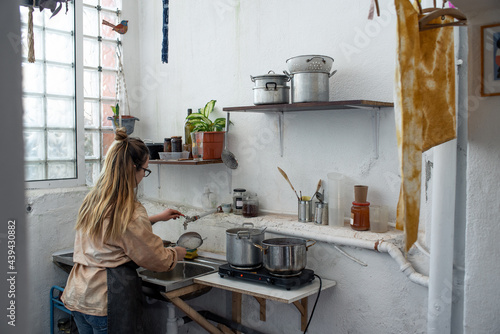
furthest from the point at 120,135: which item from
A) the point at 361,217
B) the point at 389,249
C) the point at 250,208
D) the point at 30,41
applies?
the point at 389,249

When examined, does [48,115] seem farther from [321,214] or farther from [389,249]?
[389,249]

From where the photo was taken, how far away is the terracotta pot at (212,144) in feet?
9.59

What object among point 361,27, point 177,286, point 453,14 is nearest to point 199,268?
point 177,286

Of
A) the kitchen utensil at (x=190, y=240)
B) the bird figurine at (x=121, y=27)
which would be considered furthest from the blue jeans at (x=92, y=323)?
the bird figurine at (x=121, y=27)

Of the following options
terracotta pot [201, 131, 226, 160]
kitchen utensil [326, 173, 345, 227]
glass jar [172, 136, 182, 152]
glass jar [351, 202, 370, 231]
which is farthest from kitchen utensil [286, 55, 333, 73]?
glass jar [172, 136, 182, 152]

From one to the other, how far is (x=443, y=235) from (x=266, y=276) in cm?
89

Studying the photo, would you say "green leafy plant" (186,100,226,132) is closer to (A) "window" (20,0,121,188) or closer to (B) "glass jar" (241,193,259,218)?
(B) "glass jar" (241,193,259,218)

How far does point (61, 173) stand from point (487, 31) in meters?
2.95

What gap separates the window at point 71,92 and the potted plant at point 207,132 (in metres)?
0.91

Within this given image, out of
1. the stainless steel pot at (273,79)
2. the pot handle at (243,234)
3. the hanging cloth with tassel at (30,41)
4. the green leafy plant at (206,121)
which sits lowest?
the pot handle at (243,234)

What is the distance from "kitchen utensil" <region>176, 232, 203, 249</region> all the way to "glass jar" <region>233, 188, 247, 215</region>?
297mm

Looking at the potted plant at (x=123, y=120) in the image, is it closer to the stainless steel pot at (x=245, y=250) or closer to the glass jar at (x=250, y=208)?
the glass jar at (x=250, y=208)

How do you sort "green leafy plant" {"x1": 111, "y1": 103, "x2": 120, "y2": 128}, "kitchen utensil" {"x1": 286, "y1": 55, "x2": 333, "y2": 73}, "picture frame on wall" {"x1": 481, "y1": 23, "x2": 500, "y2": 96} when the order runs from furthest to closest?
"green leafy plant" {"x1": 111, "y1": 103, "x2": 120, "y2": 128} → "kitchen utensil" {"x1": 286, "y1": 55, "x2": 333, "y2": 73} → "picture frame on wall" {"x1": 481, "y1": 23, "x2": 500, "y2": 96}

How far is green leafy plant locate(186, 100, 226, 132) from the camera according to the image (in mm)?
3041
